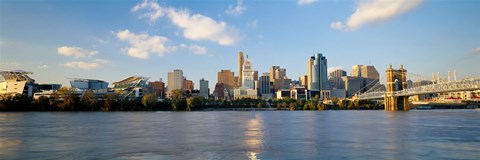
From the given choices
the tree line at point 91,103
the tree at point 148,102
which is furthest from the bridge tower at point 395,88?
the tree at point 148,102

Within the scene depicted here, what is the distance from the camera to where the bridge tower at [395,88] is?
132 meters

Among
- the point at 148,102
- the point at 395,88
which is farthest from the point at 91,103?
the point at 395,88

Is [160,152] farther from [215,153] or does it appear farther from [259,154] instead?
[259,154]

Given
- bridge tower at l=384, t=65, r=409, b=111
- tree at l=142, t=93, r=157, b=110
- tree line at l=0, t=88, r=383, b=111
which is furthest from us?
bridge tower at l=384, t=65, r=409, b=111

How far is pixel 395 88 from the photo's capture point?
463ft

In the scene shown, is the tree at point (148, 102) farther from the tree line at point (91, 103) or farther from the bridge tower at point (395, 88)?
the bridge tower at point (395, 88)

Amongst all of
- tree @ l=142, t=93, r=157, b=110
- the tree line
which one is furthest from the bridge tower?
tree @ l=142, t=93, r=157, b=110

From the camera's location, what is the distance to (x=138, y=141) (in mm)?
27078

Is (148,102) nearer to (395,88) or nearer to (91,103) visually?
(91,103)

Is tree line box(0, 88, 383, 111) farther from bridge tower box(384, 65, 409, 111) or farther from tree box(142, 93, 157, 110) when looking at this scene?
bridge tower box(384, 65, 409, 111)

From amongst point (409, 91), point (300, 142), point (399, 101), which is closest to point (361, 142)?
point (300, 142)

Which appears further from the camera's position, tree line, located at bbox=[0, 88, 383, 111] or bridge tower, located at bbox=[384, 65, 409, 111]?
bridge tower, located at bbox=[384, 65, 409, 111]

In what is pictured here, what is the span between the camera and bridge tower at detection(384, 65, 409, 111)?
5217 inches

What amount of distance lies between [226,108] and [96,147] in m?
132
